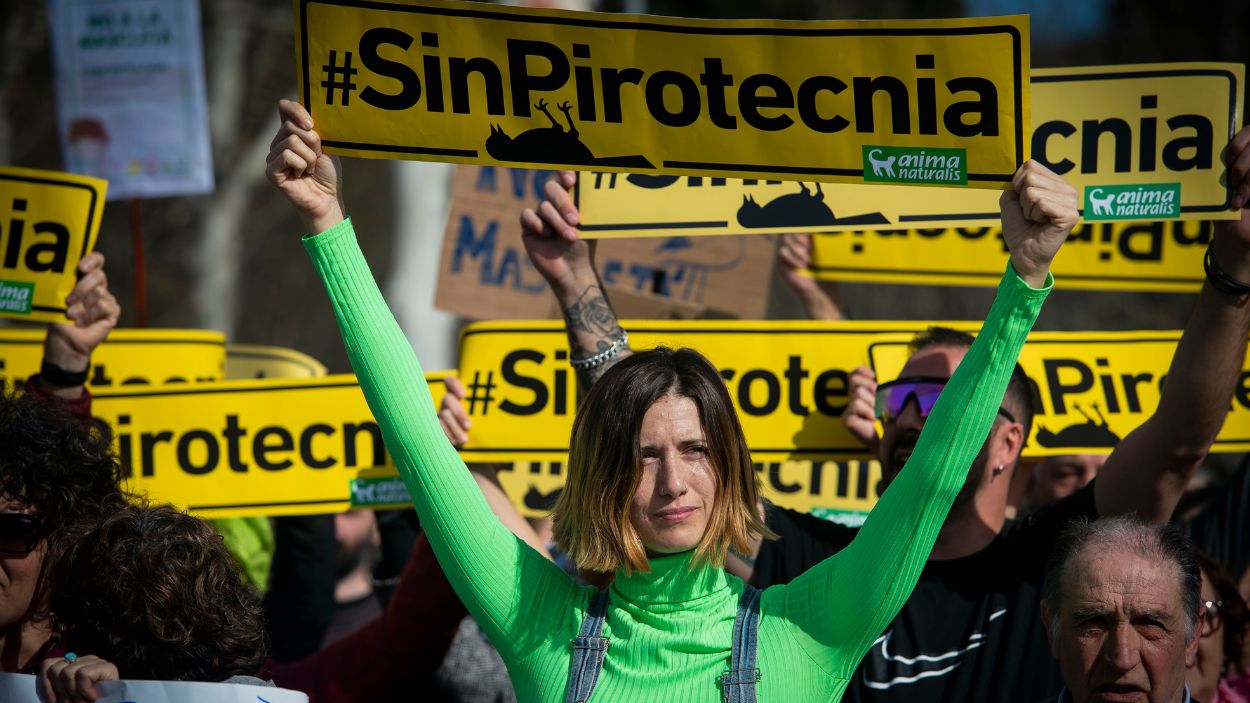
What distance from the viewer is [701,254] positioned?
5473 millimetres

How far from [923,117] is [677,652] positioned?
118cm

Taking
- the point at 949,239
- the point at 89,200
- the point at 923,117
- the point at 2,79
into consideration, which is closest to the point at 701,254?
the point at 949,239

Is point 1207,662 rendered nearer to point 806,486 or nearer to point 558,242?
point 806,486

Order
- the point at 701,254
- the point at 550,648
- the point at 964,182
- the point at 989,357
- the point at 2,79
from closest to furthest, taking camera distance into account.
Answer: the point at 989,357 < the point at 550,648 < the point at 964,182 < the point at 701,254 < the point at 2,79

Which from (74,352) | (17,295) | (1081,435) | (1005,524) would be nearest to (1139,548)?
(1005,524)

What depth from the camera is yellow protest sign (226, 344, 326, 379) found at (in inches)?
233

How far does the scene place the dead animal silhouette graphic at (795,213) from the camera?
12.0 ft

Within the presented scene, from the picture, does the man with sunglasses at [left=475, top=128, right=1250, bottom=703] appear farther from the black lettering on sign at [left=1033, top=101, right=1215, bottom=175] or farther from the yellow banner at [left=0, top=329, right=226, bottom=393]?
the yellow banner at [left=0, top=329, right=226, bottom=393]

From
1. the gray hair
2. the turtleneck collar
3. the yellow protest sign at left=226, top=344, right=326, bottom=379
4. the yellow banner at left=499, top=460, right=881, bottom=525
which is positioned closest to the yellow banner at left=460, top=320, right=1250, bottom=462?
the yellow banner at left=499, top=460, right=881, bottom=525

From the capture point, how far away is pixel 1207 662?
358 cm

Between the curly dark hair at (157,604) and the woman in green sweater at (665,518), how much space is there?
1.18 feet

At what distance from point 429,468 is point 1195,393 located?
161 centimetres

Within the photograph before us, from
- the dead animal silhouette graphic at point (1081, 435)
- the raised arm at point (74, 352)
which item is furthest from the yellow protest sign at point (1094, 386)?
the raised arm at point (74, 352)

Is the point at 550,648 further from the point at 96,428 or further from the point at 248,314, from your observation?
the point at 248,314
